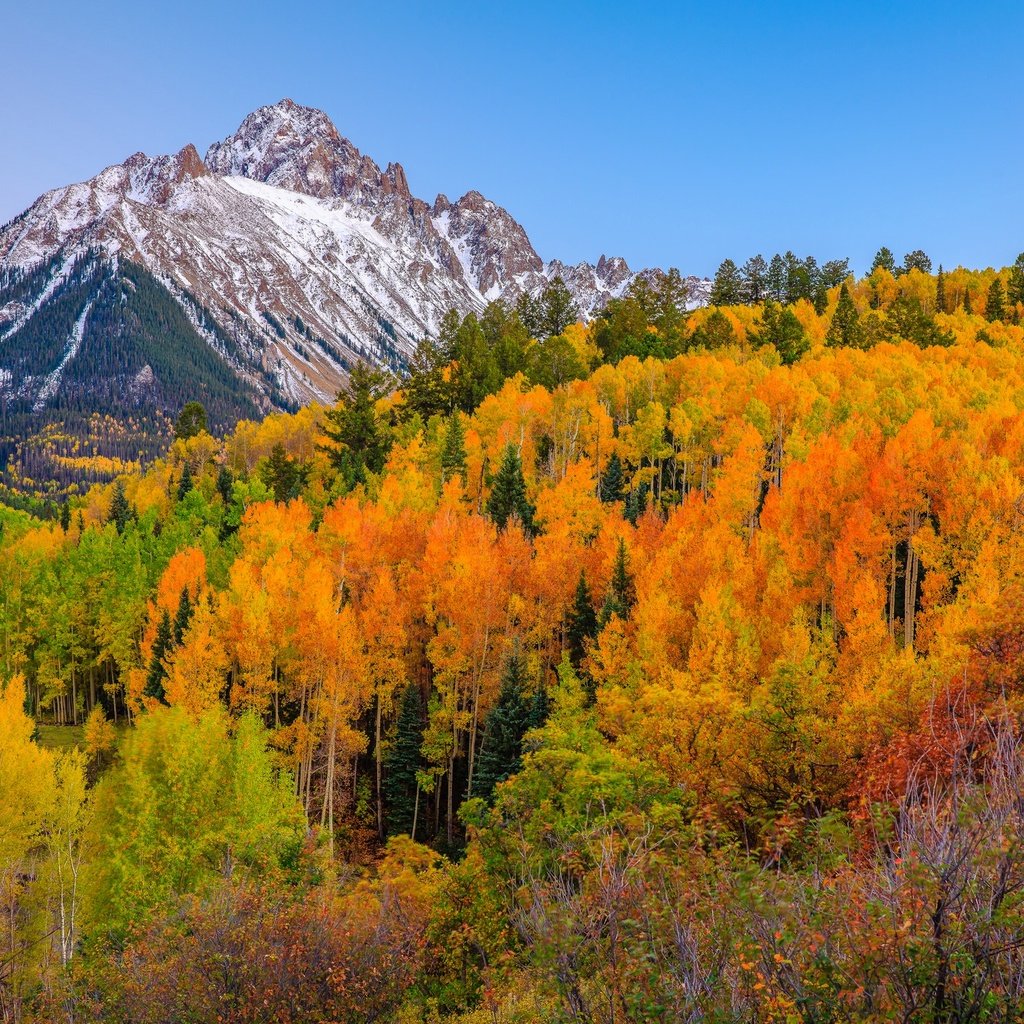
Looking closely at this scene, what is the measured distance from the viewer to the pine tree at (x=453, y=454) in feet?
209

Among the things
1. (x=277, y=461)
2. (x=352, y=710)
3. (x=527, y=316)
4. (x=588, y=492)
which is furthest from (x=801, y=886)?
(x=527, y=316)

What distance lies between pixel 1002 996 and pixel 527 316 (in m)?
98.2

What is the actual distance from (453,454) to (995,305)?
79467 mm

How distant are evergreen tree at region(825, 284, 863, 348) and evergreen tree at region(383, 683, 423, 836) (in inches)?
2572

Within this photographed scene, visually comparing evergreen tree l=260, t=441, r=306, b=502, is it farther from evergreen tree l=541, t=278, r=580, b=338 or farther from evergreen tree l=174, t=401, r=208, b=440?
evergreen tree l=541, t=278, r=580, b=338

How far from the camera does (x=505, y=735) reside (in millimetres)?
36594

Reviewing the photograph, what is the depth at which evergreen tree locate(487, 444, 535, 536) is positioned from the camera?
184 feet

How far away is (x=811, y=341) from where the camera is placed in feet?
277

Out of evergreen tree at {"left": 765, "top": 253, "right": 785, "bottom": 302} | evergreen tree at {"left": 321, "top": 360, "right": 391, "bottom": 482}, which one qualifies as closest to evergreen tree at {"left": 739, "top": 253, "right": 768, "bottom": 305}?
evergreen tree at {"left": 765, "top": 253, "right": 785, "bottom": 302}

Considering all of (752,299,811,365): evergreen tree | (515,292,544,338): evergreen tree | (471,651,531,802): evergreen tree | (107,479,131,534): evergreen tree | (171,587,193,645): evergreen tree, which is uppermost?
(515,292,544,338): evergreen tree

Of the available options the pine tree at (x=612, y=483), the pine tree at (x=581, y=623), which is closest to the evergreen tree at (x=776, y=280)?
the pine tree at (x=612, y=483)

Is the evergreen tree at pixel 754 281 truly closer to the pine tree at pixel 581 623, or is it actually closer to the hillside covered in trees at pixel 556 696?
the hillside covered in trees at pixel 556 696

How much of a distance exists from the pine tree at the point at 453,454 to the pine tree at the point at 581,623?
21.2 m

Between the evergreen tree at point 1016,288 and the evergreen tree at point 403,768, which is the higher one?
the evergreen tree at point 1016,288
